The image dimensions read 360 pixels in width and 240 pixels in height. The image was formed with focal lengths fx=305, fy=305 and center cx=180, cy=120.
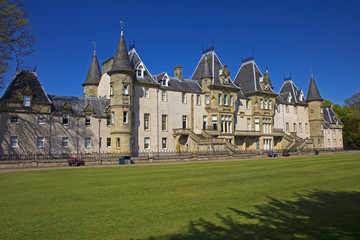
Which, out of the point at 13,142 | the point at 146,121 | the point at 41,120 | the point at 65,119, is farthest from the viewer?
the point at 146,121

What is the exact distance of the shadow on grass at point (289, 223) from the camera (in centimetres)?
685

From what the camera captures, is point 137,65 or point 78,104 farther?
point 137,65

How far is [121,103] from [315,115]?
49555 millimetres

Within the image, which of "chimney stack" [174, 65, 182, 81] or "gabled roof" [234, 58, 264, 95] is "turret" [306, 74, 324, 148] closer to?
"gabled roof" [234, 58, 264, 95]

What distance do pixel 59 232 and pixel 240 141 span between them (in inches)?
2079

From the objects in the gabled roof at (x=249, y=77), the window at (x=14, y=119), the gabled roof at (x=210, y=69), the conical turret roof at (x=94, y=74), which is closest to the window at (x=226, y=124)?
the gabled roof at (x=210, y=69)

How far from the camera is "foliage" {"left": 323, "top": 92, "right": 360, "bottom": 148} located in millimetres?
76375

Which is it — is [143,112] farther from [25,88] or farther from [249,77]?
[249,77]

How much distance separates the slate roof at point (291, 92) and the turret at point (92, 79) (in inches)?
1631

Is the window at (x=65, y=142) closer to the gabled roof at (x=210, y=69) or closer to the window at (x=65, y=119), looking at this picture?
the window at (x=65, y=119)

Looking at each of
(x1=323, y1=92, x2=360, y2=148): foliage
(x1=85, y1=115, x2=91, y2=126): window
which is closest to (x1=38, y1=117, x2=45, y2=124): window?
(x1=85, y1=115, x2=91, y2=126): window

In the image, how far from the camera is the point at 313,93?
72250mm

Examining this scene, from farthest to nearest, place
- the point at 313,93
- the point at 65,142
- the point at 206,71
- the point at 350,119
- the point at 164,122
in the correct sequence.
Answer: the point at 350,119, the point at 313,93, the point at 206,71, the point at 164,122, the point at 65,142

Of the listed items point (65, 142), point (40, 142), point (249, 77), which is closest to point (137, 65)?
point (65, 142)
